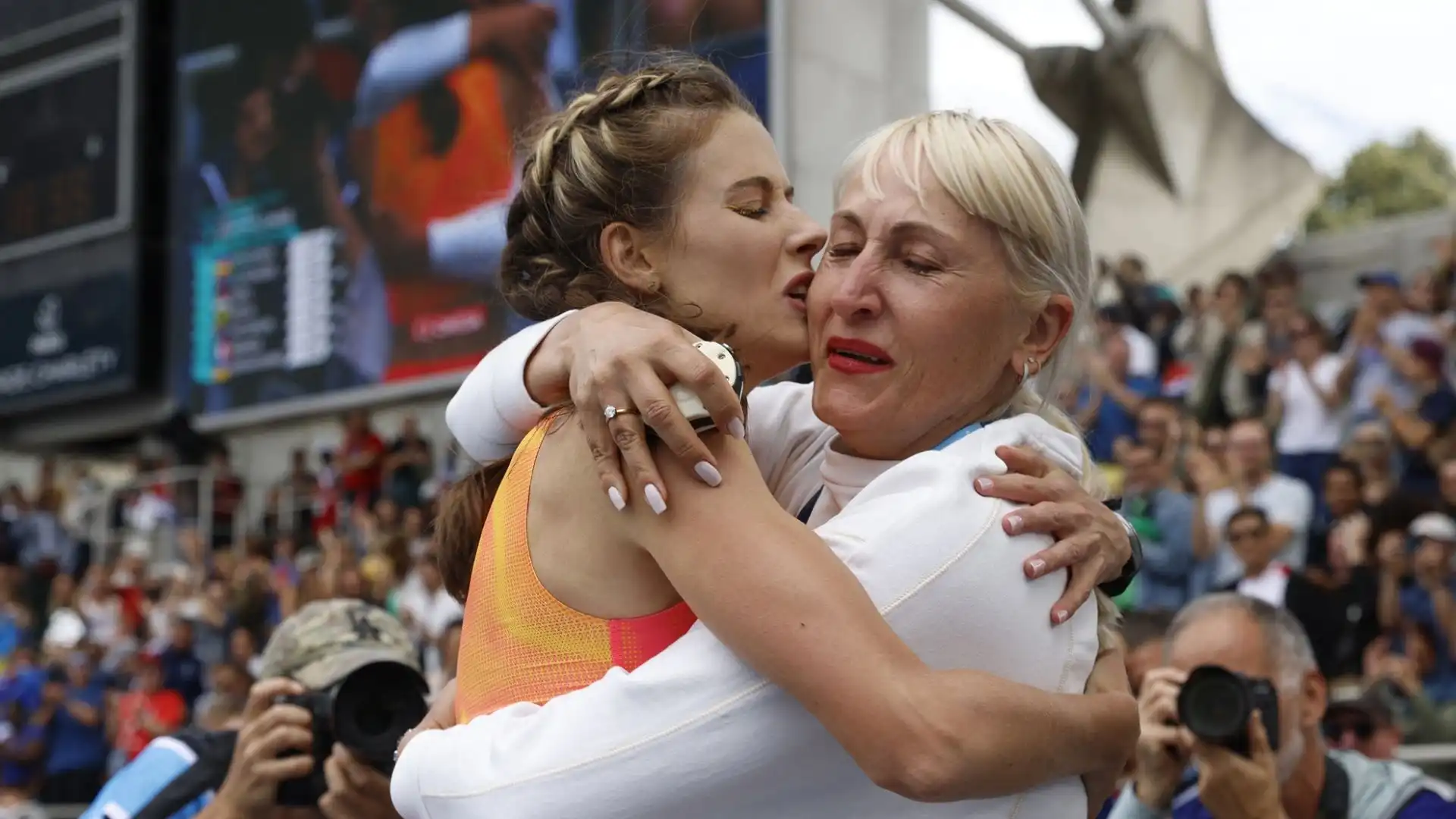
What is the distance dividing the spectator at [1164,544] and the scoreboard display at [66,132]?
11.4 metres

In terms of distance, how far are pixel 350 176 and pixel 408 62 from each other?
1.05 meters

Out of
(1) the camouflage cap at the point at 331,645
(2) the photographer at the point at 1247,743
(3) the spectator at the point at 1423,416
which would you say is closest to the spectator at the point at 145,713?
(3) the spectator at the point at 1423,416

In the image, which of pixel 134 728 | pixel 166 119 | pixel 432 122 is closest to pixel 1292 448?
pixel 134 728

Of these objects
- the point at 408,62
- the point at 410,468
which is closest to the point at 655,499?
the point at 410,468

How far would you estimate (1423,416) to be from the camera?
706 centimetres

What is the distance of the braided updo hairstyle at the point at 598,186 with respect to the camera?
6.27 ft

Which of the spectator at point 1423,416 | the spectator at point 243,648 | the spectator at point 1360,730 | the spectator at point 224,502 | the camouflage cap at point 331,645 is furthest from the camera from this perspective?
the spectator at point 224,502

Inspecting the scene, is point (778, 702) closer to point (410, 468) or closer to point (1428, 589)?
point (1428, 589)

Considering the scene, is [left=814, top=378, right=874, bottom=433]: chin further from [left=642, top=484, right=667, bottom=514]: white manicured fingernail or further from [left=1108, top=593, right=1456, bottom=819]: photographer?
[left=1108, top=593, right=1456, bottom=819]: photographer

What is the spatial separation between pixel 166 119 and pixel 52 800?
732 cm

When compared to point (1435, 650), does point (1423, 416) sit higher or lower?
higher

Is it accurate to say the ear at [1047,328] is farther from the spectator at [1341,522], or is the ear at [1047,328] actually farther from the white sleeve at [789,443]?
the spectator at [1341,522]

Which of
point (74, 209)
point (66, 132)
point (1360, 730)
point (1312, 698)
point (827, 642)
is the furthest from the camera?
point (66, 132)

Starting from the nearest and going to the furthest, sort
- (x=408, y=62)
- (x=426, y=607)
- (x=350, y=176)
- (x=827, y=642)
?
(x=827, y=642) → (x=426, y=607) → (x=408, y=62) → (x=350, y=176)
